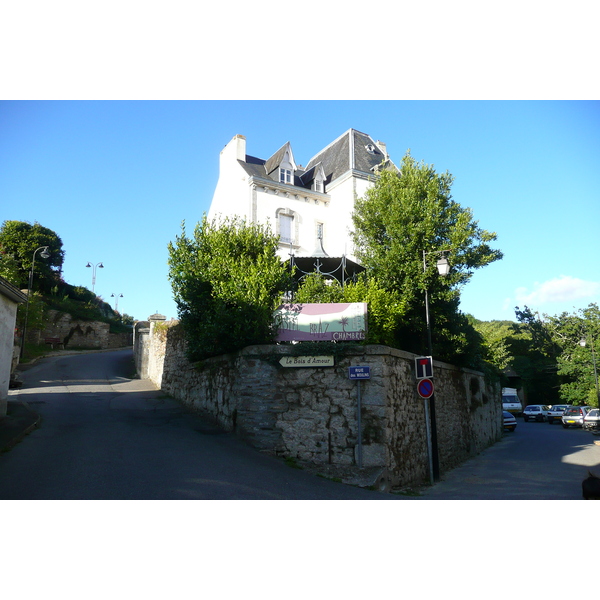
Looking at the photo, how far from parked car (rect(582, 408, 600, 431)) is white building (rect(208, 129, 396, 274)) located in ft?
57.0

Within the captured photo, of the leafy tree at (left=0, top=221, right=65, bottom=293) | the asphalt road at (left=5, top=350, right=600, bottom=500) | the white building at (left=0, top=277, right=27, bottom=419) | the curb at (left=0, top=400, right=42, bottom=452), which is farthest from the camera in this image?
the leafy tree at (left=0, top=221, right=65, bottom=293)

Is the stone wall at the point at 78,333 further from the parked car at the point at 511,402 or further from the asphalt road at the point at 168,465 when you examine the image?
the parked car at the point at 511,402

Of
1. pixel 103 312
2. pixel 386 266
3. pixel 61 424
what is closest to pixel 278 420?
pixel 61 424

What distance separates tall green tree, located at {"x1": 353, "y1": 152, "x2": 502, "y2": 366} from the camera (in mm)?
16359

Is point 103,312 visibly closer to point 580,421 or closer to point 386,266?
point 386,266

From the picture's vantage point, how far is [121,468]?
8328mm

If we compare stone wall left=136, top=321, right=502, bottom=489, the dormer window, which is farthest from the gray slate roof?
stone wall left=136, top=321, right=502, bottom=489

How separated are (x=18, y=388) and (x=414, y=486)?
14.9m

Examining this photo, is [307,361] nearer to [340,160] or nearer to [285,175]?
[285,175]

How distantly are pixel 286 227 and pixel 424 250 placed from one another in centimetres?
988

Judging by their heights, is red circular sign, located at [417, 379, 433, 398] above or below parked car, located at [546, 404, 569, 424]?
above

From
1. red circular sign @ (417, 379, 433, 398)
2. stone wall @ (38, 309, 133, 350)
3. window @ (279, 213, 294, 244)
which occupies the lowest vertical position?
red circular sign @ (417, 379, 433, 398)

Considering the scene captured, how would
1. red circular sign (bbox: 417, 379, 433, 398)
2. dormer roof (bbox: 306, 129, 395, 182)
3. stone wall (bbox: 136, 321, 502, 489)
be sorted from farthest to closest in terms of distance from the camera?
dormer roof (bbox: 306, 129, 395, 182) < red circular sign (bbox: 417, 379, 433, 398) < stone wall (bbox: 136, 321, 502, 489)

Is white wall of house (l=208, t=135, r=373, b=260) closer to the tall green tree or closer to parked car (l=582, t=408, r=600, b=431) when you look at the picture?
the tall green tree
